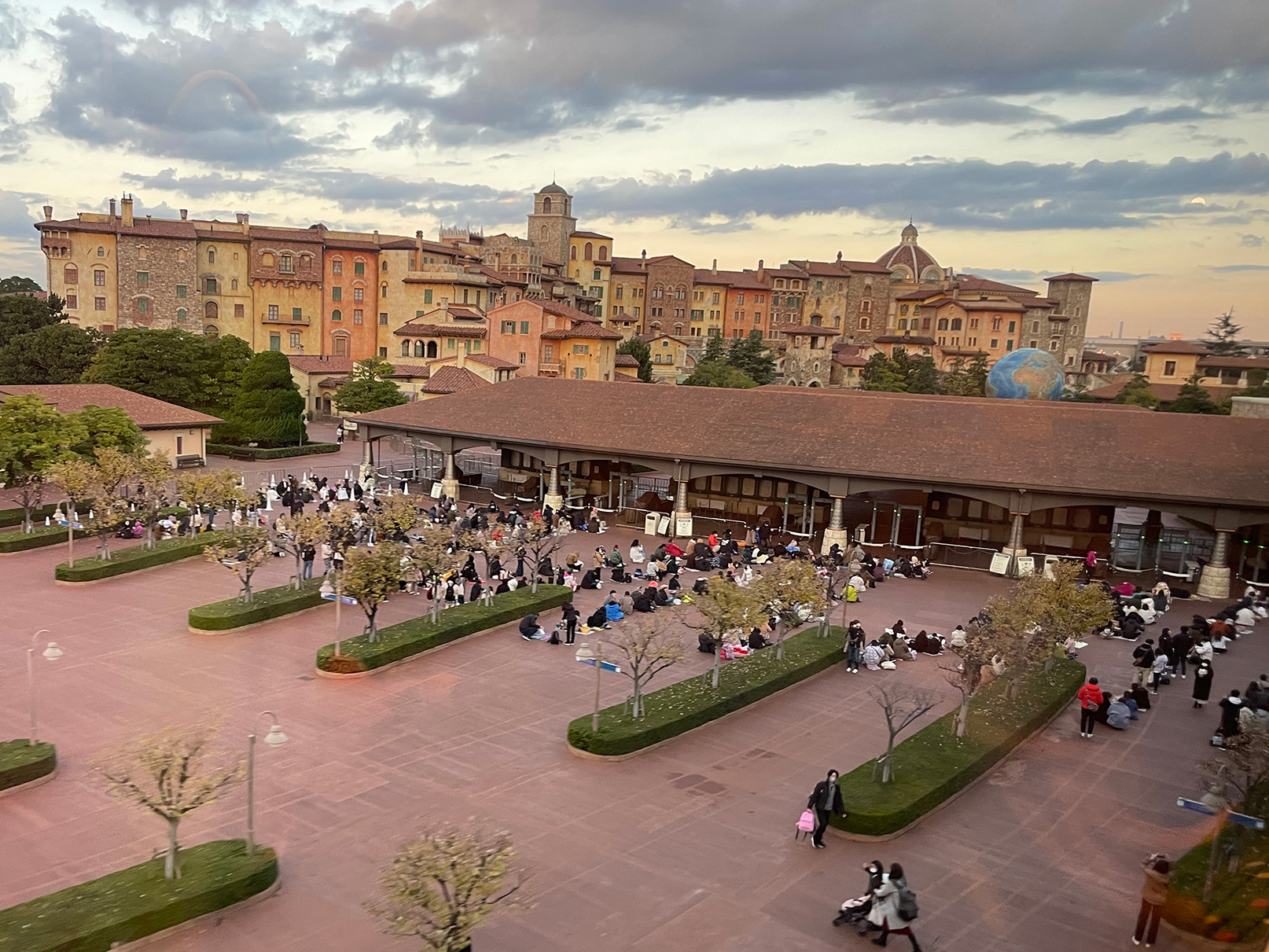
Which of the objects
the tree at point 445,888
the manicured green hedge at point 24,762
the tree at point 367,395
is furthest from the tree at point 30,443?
the tree at point 445,888

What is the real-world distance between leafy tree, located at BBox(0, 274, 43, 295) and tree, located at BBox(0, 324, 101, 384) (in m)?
47.3

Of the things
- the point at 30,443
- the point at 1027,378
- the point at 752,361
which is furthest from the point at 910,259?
the point at 30,443

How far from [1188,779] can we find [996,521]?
19.8 metres

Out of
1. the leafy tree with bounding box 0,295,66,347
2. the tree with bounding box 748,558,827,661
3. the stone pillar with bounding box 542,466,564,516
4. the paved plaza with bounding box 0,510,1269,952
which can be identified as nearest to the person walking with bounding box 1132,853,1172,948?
the paved plaza with bounding box 0,510,1269,952

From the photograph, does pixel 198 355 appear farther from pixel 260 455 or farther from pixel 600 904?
pixel 600 904

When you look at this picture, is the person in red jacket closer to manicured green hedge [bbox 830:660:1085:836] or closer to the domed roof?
manicured green hedge [bbox 830:660:1085:836]

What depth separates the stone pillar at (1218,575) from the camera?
31.4 metres

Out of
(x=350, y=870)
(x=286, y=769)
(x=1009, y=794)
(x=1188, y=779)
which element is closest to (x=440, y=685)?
(x=286, y=769)

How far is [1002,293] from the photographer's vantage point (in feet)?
376

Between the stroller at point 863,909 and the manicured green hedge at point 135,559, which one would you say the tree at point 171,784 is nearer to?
the stroller at point 863,909

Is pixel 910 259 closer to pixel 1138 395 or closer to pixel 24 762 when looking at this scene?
pixel 1138 395

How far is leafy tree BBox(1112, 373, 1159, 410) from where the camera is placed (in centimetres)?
7062

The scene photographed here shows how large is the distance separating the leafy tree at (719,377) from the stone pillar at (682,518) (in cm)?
4498

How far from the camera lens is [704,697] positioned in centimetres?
1978
